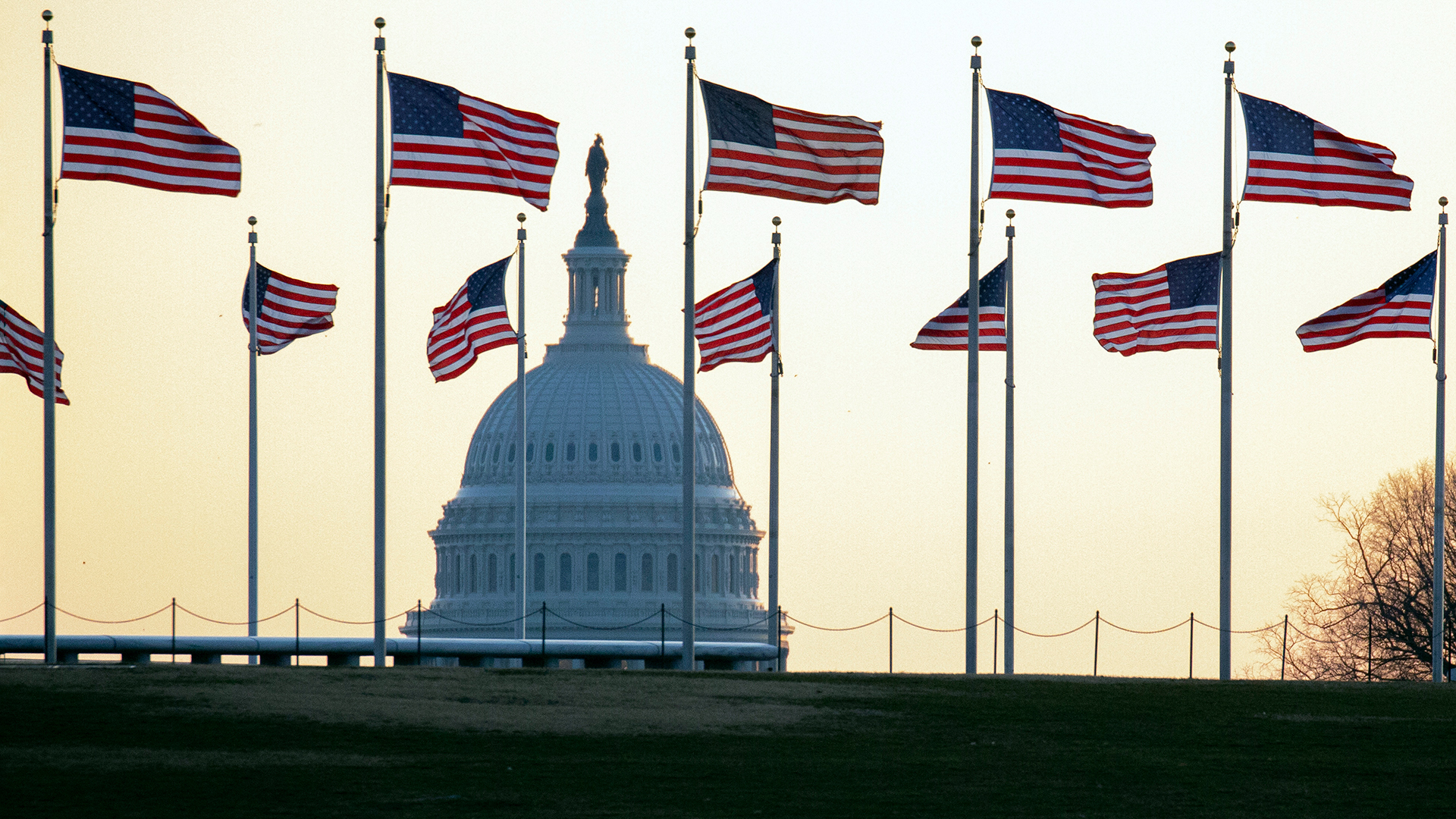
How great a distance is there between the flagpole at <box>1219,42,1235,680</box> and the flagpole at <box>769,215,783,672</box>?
10524mm

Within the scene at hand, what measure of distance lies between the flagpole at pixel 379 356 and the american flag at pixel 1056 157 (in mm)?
9984

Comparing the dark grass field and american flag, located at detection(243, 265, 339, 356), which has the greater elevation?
american flag, located at detection(243, 265, 339, 356)

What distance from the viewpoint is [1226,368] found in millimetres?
50000

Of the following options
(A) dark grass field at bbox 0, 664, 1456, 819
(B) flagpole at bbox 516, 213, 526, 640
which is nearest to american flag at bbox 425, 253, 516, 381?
(B) flagpole at bbox 516, 213, 526, 640

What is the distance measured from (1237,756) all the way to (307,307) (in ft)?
95.6

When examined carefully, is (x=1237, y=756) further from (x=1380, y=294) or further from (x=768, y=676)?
(x=1380, y=294)

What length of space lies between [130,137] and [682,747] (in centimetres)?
1637

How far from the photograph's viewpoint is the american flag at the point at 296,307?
57.5m

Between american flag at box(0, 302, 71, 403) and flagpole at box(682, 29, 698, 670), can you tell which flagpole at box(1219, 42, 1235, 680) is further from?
american flag at box(0, 302, 71, 403)

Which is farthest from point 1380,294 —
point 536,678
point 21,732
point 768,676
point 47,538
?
point 21,732

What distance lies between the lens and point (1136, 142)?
4778cm

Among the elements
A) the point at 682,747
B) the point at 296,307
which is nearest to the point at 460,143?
the point at 296,307

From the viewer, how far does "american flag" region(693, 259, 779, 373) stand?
5641 centimetres

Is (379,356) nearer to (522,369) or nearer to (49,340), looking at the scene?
(49,340)
